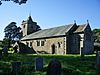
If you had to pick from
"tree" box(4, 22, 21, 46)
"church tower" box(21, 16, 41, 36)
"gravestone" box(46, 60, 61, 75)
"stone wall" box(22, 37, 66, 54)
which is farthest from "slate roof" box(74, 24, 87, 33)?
"tree" box(4, 22, 21, 46)

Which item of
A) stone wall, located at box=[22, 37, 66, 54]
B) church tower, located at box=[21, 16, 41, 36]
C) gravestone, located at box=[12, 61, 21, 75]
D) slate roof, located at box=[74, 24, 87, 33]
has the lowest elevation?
gravestone, located at box=[12, 61, 21, 75]

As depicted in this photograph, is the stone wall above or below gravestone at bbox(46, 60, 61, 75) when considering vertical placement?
→ above

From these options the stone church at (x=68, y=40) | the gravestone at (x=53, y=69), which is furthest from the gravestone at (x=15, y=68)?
the stone church at (x=68, y=40)

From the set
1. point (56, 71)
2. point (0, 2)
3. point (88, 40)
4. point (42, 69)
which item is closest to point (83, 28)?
point (88, 40)

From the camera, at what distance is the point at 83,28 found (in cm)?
4400

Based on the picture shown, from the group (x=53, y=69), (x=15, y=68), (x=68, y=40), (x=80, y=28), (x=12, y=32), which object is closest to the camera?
(x=53, y=69)

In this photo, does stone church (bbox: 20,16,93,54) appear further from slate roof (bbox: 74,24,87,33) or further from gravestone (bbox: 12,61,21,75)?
gravestone (bbox: 12,61,21,75)

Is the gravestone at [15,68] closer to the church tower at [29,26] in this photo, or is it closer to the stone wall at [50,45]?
the stone wall at [50,45]

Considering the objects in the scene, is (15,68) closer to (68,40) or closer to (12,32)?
(68,40)

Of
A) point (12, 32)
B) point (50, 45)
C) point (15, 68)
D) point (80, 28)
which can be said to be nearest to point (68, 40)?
point (80, 28)

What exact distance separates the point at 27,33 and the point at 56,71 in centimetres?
5354

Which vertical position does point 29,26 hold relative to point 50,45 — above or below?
above

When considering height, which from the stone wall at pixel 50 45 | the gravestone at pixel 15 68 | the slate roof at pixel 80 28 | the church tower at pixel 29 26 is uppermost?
the church tower at pixel 29 26

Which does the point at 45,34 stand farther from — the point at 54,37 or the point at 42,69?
the point at 42,69
